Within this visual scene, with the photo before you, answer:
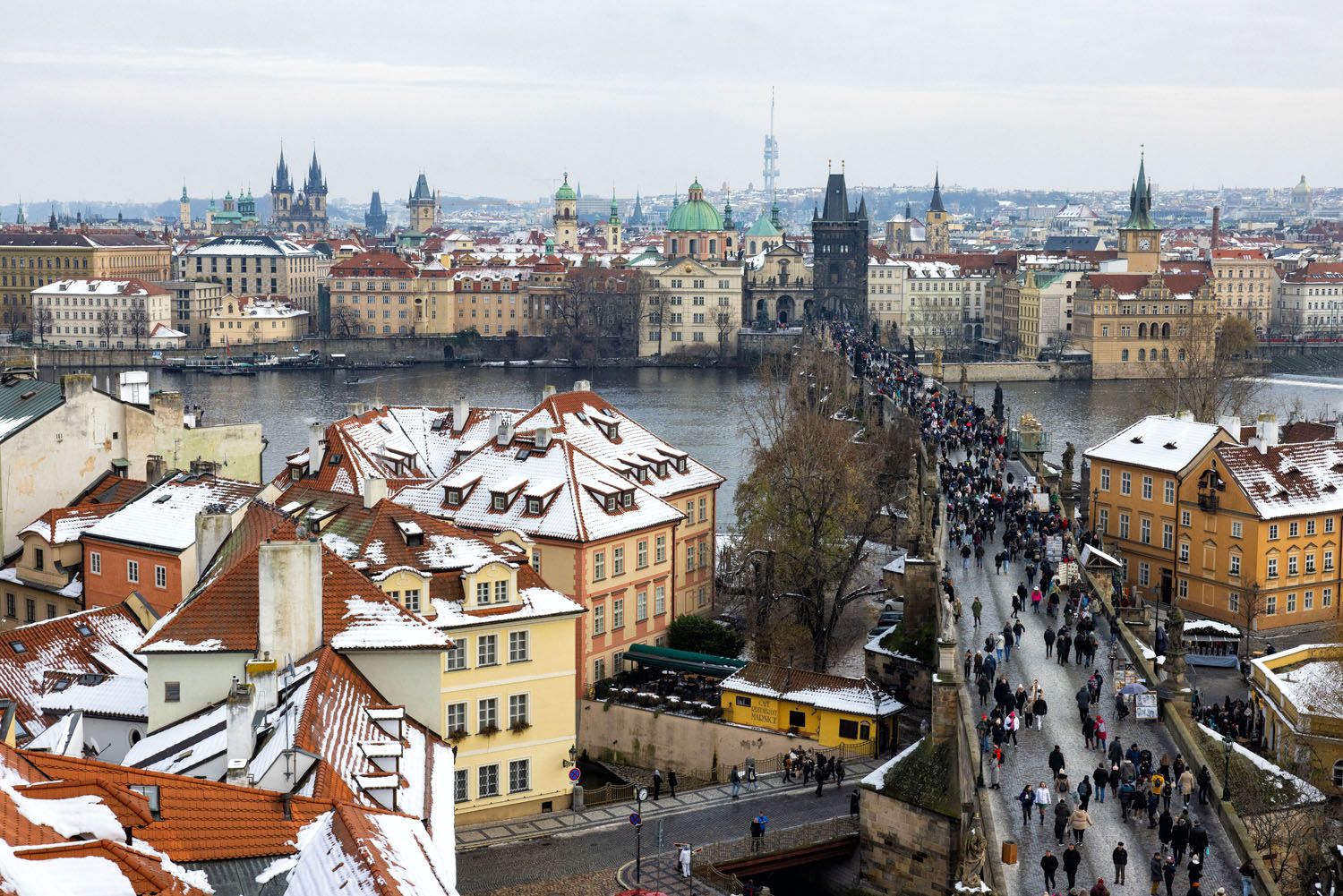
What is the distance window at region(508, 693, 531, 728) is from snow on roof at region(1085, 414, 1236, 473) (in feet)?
60.8

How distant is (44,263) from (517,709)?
123209mm

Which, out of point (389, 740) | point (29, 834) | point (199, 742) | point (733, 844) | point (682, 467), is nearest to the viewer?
point (29, 834)

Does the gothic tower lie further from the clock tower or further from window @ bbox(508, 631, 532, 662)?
window @ bbox(508, 631, 532, 662)

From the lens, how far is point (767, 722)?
28.7 m

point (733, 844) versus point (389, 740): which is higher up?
point (389, 740)

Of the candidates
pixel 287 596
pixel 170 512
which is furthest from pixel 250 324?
pixel 287 596

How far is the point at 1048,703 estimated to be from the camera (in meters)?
22.8

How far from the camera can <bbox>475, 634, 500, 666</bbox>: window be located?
26281 mm

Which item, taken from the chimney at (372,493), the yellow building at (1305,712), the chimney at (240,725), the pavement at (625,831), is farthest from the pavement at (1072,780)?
the chimney at (372,493)

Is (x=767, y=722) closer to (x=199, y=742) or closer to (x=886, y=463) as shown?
(x=199, y=742)

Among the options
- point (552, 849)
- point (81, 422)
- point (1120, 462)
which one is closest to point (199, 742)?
point (552, 849)

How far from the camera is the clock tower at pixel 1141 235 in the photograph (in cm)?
13350

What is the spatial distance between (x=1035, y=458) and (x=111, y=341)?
9086 centimetres

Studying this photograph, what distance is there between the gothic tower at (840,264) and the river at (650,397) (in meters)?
25.0
